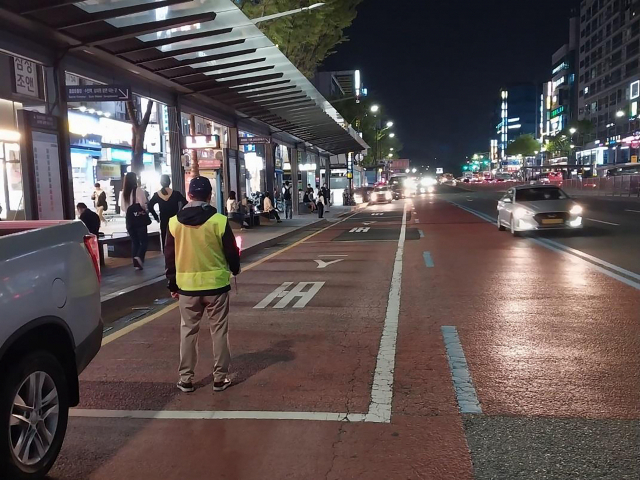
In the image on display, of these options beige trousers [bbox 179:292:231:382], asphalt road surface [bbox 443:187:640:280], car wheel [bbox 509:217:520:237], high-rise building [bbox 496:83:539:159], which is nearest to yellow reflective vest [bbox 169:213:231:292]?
beige trousers [bbox 179:292:231:382]

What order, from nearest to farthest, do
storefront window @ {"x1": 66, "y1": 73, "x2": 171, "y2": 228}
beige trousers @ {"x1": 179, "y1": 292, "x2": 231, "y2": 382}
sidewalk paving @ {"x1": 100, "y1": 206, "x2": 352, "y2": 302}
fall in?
beige trousers @ {"x1": 179, "y1": 292, "x2": 231, "y2": 382} < sidewalk paving @ {"x1": 100, "y1": 206, "x2": 352, "y2": 302} < storefront window @ {"x1": 66, "y1": 73, "x2": 171, "y2": 228}

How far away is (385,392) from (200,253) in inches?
75.0

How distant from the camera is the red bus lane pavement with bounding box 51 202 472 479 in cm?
372

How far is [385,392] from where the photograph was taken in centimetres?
493

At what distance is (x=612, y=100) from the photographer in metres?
91.7

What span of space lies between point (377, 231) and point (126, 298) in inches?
538

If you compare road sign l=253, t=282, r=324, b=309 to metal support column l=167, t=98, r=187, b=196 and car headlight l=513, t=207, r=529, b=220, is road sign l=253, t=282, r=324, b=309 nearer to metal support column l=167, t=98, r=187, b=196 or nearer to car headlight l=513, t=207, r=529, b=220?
metal support column l=167, t=98, r=187, b=196

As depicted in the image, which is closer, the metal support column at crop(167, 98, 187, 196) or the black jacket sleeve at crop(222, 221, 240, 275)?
the black jacket sleeve at crop(222, 221, 240, 275)

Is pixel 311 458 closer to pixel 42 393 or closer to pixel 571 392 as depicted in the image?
pixel 42 393

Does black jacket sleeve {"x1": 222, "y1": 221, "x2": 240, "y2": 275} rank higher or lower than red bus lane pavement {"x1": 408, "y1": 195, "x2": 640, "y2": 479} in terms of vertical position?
higher

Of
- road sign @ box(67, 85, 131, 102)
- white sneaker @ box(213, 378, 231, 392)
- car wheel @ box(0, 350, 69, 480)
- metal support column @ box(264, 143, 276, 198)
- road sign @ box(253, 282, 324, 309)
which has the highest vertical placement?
road sign @ box(67, 85, 131, 102)

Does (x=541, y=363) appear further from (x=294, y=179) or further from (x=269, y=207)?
(x=294, y=179)

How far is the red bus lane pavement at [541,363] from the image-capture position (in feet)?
12.3

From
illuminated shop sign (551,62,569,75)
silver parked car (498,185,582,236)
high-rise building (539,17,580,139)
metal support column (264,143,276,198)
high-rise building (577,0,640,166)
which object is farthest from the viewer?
illuminated shop sign (551,62,569,75)
